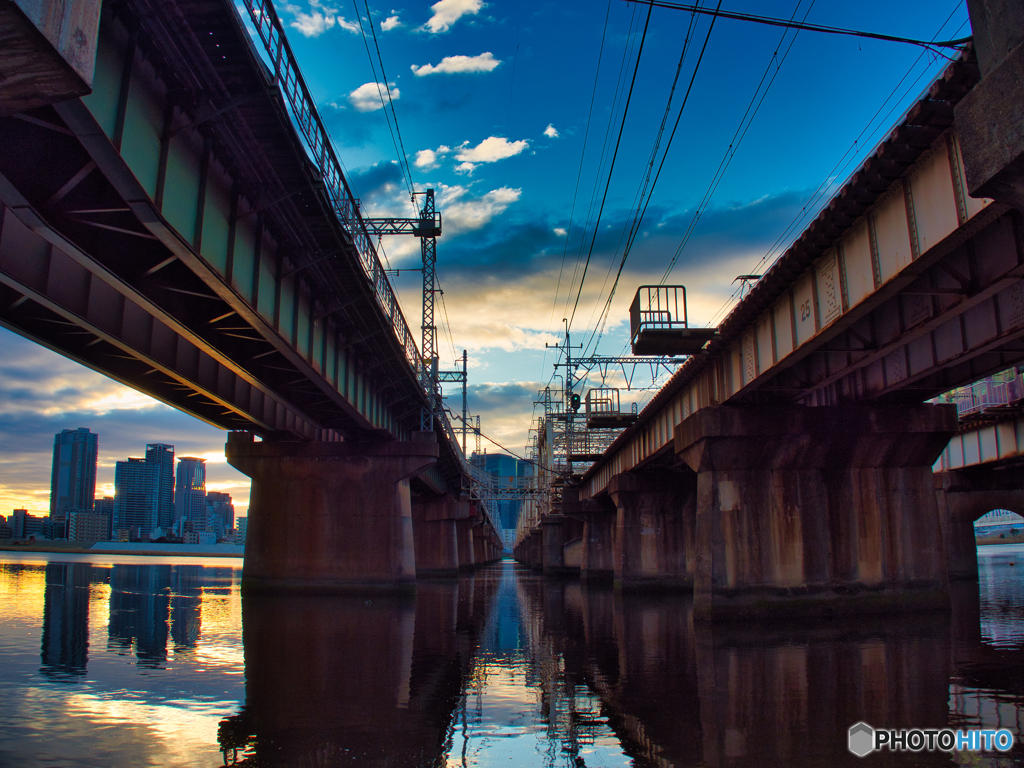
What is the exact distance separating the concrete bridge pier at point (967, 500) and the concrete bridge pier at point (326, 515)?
3108 centimetres

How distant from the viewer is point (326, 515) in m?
35.2

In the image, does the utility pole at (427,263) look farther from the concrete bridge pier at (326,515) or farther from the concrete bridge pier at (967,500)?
the concrete bridge pier at (967,500)

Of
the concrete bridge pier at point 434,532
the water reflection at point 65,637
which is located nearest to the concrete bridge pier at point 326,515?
the water reflection at point 65,637

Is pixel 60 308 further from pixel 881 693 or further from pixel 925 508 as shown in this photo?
pixel 925 508

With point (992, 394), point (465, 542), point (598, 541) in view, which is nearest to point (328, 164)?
point (992, 394)

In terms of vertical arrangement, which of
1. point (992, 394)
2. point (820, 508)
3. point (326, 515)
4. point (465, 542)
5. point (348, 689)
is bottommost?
point (465, 542)

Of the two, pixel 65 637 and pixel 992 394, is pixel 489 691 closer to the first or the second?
pixel 65 637

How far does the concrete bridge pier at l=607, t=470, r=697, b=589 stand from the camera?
4069 cm

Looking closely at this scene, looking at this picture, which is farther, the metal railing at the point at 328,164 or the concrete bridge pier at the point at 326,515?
the concrete bridge pier at the point at 326,515

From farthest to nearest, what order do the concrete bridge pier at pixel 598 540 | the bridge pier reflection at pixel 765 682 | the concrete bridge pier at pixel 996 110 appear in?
the concrete bridge pier at pixel 598 540 → the bridge pier reflection at pixel 765 682 → the concrete bridge pier at pixel 996 110

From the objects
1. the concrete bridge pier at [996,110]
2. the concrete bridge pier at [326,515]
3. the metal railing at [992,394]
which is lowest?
the concrete bridge pier at [326,515]

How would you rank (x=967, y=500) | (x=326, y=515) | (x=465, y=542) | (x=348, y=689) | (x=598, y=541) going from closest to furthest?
(x=348, y=689) < (x=326, y=515) < (x=967, y=500) < (x=598, y=541) < (x=465, y=542)

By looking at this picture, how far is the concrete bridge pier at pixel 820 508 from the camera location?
23.0 metres

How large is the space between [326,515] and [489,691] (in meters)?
24.7
